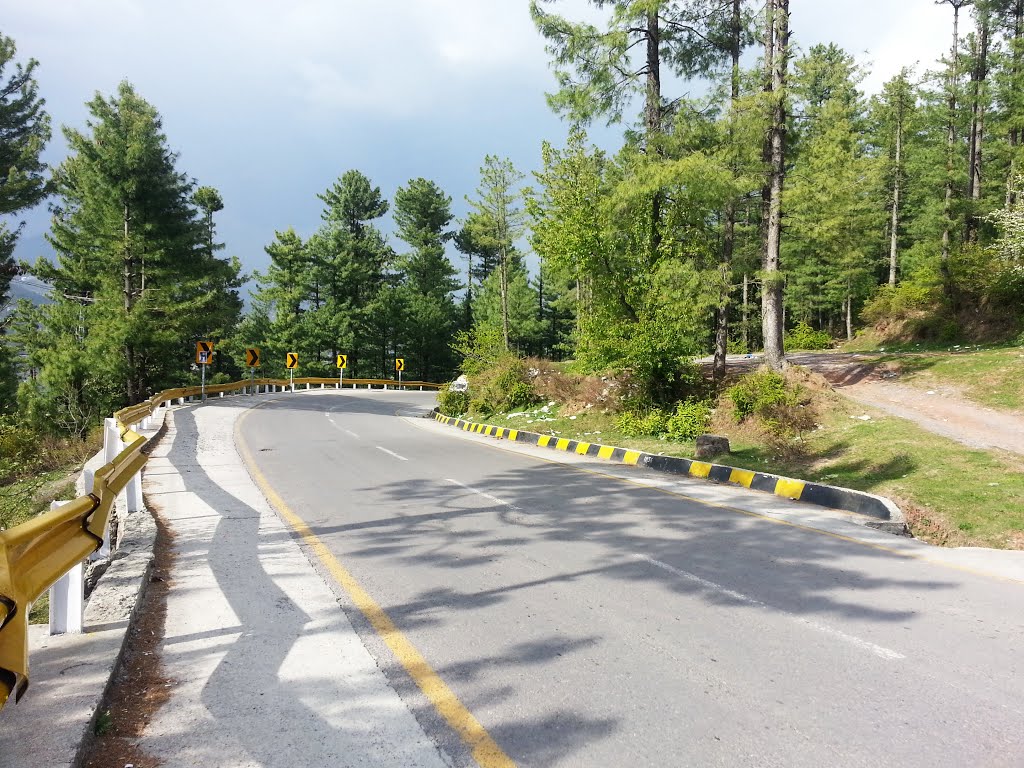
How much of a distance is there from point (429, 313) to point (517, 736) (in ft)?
204

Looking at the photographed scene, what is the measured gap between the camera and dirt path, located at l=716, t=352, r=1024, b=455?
11876 millimetres

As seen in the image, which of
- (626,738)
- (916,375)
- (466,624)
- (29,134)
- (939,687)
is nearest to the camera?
(626,738)

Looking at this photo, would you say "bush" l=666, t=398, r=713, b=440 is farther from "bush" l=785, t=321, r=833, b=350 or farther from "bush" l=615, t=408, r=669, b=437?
"bush" l=785, t=321, r=833, b=350

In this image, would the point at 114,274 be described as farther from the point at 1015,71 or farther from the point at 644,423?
the point at 1015,71

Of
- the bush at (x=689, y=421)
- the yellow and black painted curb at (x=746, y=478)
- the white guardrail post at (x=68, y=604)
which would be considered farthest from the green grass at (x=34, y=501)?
the bush at (x=689, y=421)

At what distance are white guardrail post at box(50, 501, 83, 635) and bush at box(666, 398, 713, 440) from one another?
1276cm

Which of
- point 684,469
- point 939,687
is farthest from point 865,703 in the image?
point 684,469

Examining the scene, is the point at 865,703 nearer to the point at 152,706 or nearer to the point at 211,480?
the point at 152,706

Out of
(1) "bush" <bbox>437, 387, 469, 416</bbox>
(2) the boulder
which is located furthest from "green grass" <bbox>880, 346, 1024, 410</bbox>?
(1) "bush" <bbox>437, 387, 469, 416</bbox>

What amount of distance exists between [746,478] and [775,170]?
34.0 feet

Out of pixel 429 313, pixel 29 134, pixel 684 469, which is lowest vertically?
pixel 684 469

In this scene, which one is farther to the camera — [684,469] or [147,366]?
[147,366]

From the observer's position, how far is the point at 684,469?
Answer: 483 inches

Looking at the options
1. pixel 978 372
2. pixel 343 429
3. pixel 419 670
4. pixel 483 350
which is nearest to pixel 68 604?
pixel 419 670
